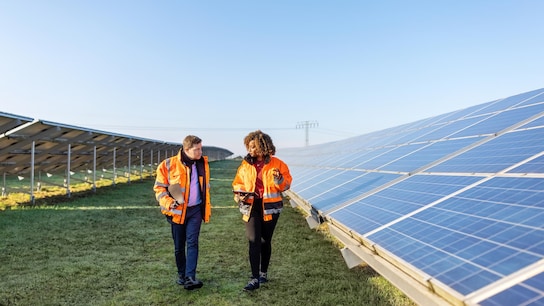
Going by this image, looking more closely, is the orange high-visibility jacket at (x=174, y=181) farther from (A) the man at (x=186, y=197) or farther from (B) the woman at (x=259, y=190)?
(B) the woman at (x=259, y=190)

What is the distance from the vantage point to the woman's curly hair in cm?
536

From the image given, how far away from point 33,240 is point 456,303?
823cm

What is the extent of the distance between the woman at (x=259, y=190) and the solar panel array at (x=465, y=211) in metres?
1.00

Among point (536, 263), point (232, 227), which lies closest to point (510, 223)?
point (536, 263)

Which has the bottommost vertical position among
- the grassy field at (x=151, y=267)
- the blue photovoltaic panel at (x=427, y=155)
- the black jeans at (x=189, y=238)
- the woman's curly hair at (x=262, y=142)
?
the grassy field at (x=151, y=267)

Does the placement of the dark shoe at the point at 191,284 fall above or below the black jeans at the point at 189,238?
below

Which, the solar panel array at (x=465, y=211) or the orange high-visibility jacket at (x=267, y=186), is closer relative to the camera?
the solar panel array at (x=465, y=211)

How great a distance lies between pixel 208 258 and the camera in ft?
22.9

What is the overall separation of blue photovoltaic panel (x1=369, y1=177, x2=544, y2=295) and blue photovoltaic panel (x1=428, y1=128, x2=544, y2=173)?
63 centimetres

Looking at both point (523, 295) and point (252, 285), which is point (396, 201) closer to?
point (252, 285)

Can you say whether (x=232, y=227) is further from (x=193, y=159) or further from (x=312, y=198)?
(x=193, y=159)

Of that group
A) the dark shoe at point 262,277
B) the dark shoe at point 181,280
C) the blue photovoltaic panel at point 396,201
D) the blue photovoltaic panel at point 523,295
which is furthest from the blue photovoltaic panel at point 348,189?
the blue photovoltaic panel at point 523,295

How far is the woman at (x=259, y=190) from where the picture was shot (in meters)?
5.34

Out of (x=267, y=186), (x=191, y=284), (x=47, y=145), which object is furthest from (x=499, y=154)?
(x=47, y=145)
